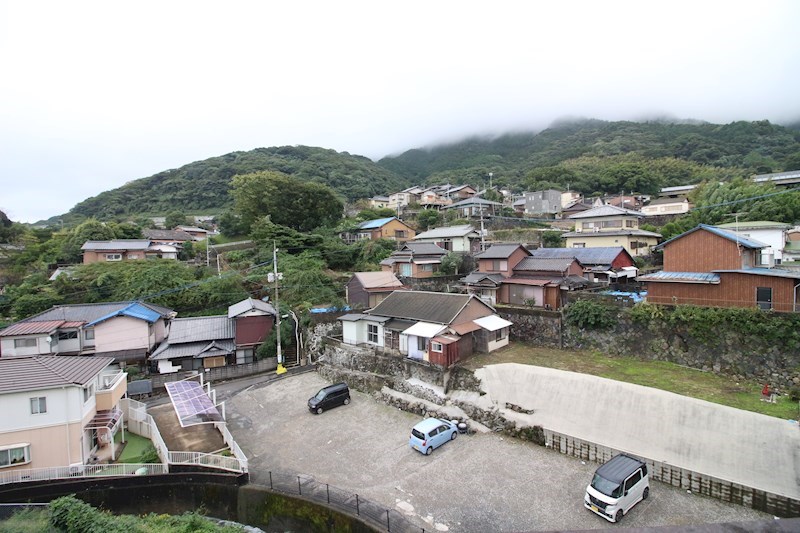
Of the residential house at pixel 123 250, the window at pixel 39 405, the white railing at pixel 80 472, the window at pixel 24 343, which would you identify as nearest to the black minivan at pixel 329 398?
the white railing at pixel 80 472

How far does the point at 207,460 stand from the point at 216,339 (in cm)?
1333

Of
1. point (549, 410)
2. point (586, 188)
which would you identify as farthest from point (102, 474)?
point (586, 188)

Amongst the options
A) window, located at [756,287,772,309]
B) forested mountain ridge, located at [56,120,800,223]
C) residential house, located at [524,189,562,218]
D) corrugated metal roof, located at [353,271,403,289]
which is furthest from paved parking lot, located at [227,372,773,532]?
forested mountain ridge, located at [56,120,800,223]

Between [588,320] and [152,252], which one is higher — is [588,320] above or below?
below

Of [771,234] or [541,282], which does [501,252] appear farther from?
[771,234]

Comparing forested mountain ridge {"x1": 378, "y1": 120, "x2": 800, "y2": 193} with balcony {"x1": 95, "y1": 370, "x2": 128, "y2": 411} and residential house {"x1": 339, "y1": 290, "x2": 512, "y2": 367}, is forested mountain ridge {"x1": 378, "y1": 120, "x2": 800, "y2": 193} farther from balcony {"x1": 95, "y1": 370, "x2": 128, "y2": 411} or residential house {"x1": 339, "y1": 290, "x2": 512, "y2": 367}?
balcony {"x1": 95, "y1": 370, "x2": 128, "y2": 411}

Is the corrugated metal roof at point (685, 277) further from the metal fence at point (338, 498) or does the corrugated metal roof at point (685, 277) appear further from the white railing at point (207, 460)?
the white railing at point (207, 460)

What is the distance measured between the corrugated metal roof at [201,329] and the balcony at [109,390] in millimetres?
7467

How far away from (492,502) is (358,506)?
417 cm

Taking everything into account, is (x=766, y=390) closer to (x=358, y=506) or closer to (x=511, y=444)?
(x=511, y=444)

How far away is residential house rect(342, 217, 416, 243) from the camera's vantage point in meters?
42.8

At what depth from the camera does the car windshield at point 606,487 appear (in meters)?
10.1

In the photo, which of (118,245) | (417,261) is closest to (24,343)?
(118,245)

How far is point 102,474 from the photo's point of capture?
1277 centimetres
